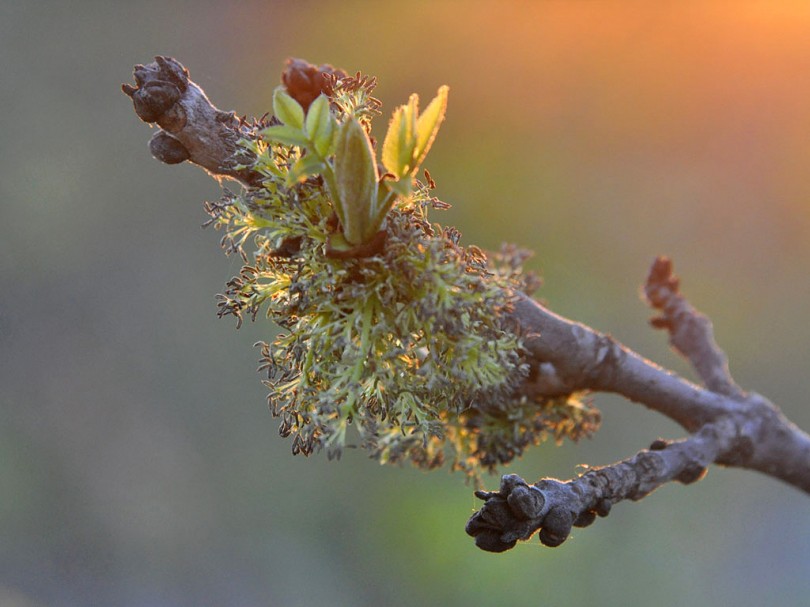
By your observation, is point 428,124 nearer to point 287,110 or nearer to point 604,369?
point 287,110

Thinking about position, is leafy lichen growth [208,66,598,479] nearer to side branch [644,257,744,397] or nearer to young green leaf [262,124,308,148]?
young green leaf [262,124,308,148]

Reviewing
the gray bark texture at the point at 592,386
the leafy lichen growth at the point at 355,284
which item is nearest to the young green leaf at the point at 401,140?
the leafy lichen growth at the point at 355,284

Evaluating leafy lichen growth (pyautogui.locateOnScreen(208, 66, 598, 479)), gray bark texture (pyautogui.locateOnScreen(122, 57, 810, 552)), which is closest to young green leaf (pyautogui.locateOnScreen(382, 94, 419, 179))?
leafy lichen growth (pyautogui.locateOnScreen(208, 66, 598, 479))

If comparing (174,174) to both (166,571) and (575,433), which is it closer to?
(166,571)

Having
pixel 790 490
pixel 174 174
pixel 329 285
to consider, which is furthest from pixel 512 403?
pixel 790 490

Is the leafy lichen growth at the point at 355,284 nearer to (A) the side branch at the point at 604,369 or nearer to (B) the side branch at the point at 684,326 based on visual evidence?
(A) the side branch at the point at 604,369

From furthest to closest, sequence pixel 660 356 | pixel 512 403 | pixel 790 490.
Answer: pixel 790 490, pixel 660 356, pixel 512 403
